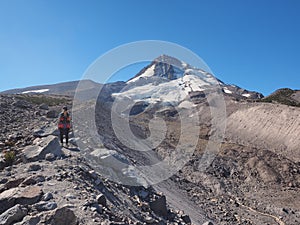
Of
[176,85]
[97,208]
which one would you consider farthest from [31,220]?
[176,85]

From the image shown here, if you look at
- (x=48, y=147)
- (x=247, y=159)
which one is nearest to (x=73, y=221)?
(x=48, y=147)

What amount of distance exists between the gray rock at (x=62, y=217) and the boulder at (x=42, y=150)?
553 centimetres

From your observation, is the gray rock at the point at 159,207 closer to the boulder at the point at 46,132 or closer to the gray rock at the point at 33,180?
the gray rock at the point at 33,180

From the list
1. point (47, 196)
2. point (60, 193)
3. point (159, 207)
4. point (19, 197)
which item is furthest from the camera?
point (159, 207)

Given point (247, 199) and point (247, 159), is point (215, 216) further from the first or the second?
point (247, 159)

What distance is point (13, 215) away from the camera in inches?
262

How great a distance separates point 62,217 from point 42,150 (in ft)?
Result: 19.8

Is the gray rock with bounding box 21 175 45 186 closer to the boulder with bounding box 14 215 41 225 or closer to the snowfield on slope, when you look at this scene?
the boulder with bounding box 14 215 41 225

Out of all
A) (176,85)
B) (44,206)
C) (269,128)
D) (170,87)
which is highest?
(44,206)

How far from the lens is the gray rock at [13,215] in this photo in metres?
6.57

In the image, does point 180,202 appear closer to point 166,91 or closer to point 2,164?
point 2,164

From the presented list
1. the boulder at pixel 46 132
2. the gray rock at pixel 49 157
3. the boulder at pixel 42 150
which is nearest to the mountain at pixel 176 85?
the boulder at pixel 46 132

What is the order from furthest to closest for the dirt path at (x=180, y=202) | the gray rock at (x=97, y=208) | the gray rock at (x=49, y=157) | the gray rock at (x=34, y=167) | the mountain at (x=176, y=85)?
1. the mountain at (x=176, y=85)
2. the dirt path at (x=180, y=202)
3. the gray rock at (x=49, y=157)
4. the gray rock at (x=34, y=167)
5. the gray rock at (x=97, y=208)

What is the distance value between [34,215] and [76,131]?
11475 millimetres
